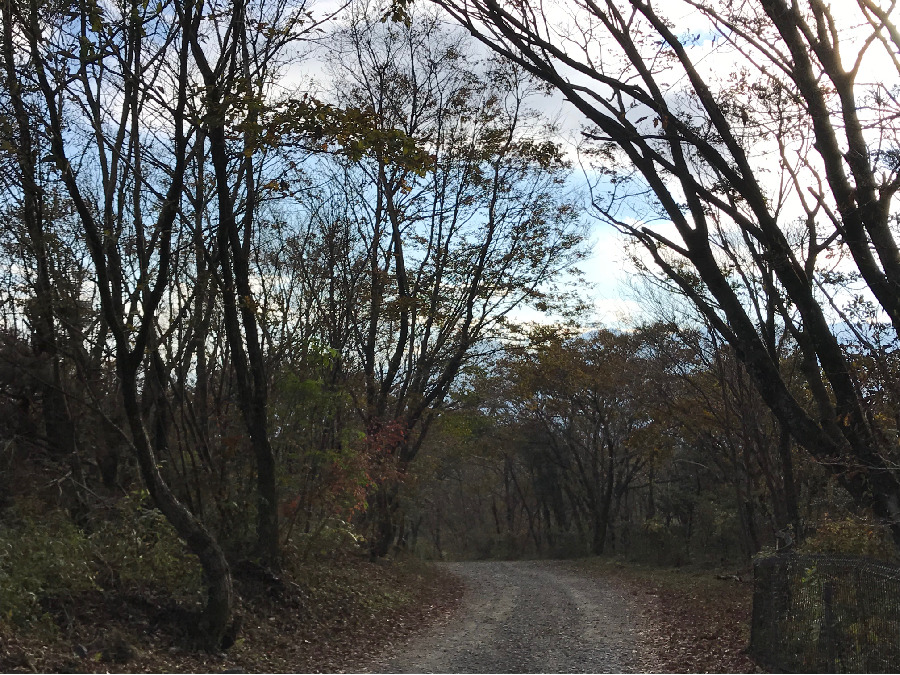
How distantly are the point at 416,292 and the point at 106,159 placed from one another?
823 cm

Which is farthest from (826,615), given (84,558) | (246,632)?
(84,558)

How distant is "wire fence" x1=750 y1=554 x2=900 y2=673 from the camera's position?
596 centimetres

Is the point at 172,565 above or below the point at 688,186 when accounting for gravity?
below

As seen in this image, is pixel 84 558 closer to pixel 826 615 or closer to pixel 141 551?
pixel 141 551

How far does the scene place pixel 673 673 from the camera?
27.2 feet

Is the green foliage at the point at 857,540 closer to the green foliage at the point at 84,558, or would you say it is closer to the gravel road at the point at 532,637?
the gravel road at the point at 532,637

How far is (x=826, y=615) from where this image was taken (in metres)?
6.96

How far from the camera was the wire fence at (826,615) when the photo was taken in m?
5.96

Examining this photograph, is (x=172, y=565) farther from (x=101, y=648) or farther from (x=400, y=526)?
(x=400, y=526)

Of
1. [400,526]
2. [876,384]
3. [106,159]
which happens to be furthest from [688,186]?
[400,526]

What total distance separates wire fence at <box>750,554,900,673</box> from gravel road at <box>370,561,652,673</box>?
5.40 ft

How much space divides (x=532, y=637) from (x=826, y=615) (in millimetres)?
4740

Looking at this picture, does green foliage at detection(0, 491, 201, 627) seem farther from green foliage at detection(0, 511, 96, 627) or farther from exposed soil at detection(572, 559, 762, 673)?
exposed soil at detection(572, 559, 762, 673)

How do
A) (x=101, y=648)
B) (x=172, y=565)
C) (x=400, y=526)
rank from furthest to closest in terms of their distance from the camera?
(x=400, y=526) < (x=172, y=565) < (x=101, y=648)
